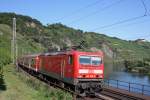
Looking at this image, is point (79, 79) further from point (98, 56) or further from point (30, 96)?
point (30, 96)

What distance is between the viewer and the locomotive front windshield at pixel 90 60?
2619 centimetres

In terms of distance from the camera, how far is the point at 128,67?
6009 inches

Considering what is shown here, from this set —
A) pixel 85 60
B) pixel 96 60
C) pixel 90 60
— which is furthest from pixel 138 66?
pixel 85 60

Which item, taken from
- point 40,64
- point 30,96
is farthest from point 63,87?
point 40,64

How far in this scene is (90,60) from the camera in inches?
1048

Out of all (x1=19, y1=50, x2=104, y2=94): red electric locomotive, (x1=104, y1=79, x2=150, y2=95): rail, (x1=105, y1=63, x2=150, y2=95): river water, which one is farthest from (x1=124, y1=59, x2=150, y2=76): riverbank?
(x1=19, y1=50, x2=104, y2=94): red electric locomotive

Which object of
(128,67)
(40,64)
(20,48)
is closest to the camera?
(40,64)

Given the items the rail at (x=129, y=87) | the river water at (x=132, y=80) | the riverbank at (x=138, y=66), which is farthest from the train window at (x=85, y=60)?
the riverbank at (x=138, y=66)

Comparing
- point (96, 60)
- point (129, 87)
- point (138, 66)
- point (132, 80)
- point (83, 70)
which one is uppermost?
point (96, 60)

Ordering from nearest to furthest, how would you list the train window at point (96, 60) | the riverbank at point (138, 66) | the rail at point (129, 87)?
the train window at point (96, 60) < the rail at point (129, 87) < the riverbank at point (138, 66)

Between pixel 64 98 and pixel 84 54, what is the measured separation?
5.78m

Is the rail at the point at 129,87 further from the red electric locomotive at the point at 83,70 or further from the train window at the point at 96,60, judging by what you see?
the train window at the point at 96,60

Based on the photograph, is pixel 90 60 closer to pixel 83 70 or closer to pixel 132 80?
pixel 83 70

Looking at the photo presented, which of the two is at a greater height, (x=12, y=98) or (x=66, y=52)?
(x=66, y=52)
